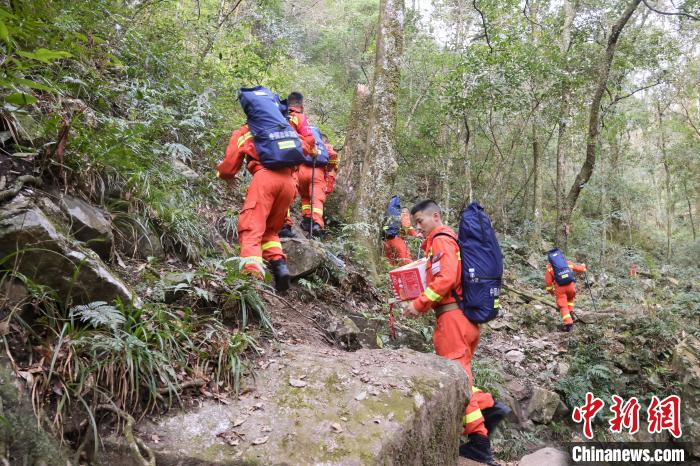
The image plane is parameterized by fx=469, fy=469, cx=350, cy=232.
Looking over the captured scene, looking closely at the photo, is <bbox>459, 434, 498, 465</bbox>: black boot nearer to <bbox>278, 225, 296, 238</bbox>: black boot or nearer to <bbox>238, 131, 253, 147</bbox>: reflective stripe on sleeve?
<bbox>278, 225, 296, 238</bbox>: black boot

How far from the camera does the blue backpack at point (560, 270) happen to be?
1023cm

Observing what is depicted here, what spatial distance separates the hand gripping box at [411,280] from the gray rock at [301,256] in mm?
1273

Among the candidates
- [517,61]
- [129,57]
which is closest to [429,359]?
[129,57]

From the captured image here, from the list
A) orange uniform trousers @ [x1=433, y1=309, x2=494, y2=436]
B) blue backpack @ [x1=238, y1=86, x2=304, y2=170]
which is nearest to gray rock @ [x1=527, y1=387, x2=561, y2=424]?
orange uniform trousers @ [x1=433, y1=309, x2=494, y2=436]

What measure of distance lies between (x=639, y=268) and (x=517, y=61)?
37.6 ft

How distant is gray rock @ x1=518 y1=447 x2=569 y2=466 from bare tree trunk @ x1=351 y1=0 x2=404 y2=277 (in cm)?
378

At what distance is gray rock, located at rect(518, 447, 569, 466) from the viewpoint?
4672mm

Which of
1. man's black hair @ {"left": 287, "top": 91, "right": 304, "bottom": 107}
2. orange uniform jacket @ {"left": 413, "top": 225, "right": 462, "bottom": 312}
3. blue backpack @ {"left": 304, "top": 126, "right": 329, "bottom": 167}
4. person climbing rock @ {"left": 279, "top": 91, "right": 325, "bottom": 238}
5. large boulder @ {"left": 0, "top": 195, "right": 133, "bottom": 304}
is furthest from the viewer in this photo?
blue backpack @ {"left": 304, "top": 126, "right": 329, "bottom": 167}

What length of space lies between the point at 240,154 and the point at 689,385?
25.1 ft

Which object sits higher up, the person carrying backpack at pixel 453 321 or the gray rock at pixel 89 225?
the gray rock at pixel 89 225

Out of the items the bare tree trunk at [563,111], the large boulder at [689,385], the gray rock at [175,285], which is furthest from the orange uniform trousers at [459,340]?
the bare tree trunk at [563,111]

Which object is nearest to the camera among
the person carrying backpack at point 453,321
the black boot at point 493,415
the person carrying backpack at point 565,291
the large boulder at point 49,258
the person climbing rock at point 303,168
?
the large boulder at point 49,258

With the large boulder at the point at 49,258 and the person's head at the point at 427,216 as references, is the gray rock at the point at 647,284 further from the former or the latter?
the large boulder at the point at 49,258

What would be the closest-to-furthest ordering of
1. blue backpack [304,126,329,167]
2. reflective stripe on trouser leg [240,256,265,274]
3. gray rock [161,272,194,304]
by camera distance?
1. gray rock [161,272,194,304]
2. reflective stripe on trouser leg [240,256,265,274]
3. blue backpack [304,126,329,167]
